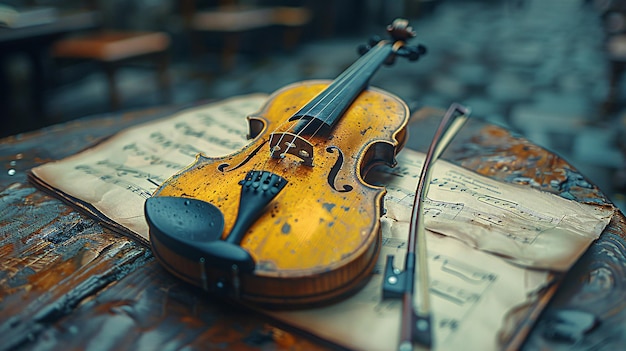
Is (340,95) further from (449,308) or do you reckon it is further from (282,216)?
(449,308)

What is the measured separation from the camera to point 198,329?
61 centimetres

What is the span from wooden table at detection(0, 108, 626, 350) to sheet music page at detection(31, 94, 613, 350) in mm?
33

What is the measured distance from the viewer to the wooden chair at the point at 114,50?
2.68m

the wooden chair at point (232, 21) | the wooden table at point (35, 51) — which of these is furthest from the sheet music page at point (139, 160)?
the wooden chair at point (232, 21)

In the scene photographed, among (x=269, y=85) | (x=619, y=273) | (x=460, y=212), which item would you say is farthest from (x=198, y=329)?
(x=269, y=85)

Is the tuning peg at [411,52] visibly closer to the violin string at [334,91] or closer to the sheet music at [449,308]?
the violin string at [334,91]

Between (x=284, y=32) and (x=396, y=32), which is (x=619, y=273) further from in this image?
(x=284, y=32)

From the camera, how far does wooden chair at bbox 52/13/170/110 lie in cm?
268

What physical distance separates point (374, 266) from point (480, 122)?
31.1 inches

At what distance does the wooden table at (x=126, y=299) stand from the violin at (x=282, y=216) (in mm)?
42

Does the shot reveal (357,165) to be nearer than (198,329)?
No

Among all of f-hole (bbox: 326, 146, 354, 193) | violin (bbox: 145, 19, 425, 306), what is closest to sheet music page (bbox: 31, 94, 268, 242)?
violin (bbox: 145, 19, 425, 306)

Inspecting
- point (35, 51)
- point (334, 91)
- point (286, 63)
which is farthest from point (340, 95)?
point (286, 63)

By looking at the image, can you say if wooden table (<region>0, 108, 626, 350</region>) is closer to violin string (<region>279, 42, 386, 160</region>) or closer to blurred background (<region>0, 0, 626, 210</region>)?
violin string (<region>279, 42, 386, 160</region>)
